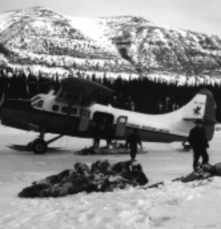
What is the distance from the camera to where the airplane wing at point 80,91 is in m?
16.2

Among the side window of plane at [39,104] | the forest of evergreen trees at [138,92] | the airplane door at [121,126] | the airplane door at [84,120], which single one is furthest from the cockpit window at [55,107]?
the forest of evergreen trees at [138,92]

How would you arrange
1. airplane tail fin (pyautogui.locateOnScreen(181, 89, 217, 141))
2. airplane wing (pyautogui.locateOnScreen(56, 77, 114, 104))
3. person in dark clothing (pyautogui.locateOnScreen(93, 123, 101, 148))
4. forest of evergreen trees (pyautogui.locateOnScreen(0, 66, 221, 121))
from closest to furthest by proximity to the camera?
1. airplane wing (pyautogui.locateOnScreen(56, 77, 114, 104))
2. person in dark clothing (pyautogui.locateOnScreen(93, 123, 101, 148))
3. airplane tail fin (pyautogui.locateOnScreen(181, 89, 217, 141))
4. forest of evergreen trees (pyautogui.locateOnScreen(0, 66, 221, 121))

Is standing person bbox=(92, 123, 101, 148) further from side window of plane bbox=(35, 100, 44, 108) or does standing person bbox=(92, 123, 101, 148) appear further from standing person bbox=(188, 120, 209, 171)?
standing person bbox=(188, 120, 209, 171)

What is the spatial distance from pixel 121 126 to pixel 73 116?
221 cm

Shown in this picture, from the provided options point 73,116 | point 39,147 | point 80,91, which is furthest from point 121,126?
point 39,147

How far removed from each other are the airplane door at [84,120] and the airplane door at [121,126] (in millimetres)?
1371

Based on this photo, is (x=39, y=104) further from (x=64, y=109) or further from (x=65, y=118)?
(x=65, y=118)

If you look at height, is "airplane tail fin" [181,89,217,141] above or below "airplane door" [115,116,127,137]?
Result: above

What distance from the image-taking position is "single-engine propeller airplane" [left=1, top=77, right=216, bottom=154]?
1673 centimetres

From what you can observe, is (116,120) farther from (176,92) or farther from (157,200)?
(176,92)

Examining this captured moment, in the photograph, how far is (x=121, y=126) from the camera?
17.7 m

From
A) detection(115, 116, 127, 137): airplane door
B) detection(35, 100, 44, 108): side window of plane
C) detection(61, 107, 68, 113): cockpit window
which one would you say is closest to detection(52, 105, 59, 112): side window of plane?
detection(61, 107, 68, 113): cockpit window

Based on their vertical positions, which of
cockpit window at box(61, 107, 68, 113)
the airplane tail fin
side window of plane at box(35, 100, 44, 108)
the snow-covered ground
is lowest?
the snow-covered ground

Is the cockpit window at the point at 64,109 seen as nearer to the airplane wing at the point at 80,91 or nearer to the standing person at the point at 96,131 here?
the airplane wing at the point at 80,91
